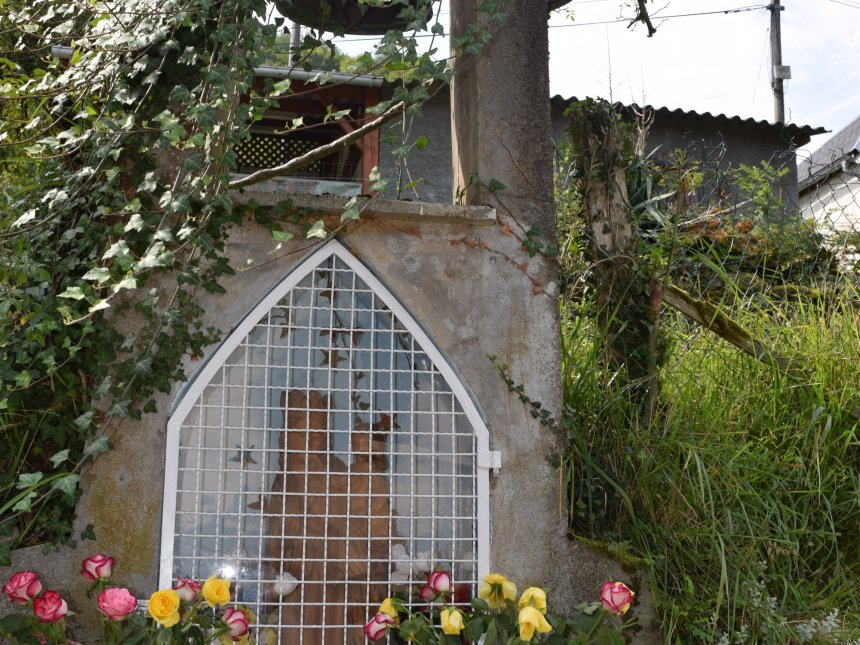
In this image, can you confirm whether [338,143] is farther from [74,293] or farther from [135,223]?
[74,293]

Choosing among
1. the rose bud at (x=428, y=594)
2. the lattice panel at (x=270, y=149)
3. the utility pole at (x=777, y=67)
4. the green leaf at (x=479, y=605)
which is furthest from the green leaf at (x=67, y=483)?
the utility pole at (x=777, y=67)

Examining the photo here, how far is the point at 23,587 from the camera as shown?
2.83 meters

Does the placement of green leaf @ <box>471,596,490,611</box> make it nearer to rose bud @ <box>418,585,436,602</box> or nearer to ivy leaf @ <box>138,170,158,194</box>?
rose bud @ <box>418,585,436,602</box>

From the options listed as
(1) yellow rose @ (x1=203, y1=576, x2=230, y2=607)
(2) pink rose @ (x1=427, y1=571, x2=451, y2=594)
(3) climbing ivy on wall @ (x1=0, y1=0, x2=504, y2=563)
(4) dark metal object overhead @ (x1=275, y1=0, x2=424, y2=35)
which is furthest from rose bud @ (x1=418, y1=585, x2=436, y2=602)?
(4) dark metal object overhead @ (x1=275, y1=0, x2=424, y2=35)

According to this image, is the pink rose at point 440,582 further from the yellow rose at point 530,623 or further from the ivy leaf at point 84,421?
the ivy leaf at point 84,421

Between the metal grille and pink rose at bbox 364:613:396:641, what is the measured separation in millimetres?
197

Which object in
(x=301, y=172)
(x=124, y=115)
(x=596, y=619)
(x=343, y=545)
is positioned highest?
(x=301, y=172)

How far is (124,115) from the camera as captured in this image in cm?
338

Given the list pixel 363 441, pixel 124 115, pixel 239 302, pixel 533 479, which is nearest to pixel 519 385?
pixel 533 479

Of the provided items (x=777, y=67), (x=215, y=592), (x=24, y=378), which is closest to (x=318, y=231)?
(x=24, y=378)

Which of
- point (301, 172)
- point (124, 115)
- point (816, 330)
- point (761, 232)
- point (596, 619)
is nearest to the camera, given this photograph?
point (596, 619)

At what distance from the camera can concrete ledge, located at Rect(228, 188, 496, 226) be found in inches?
132

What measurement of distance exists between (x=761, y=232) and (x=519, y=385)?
4.31 metres

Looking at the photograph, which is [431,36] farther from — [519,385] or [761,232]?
[761,232]
